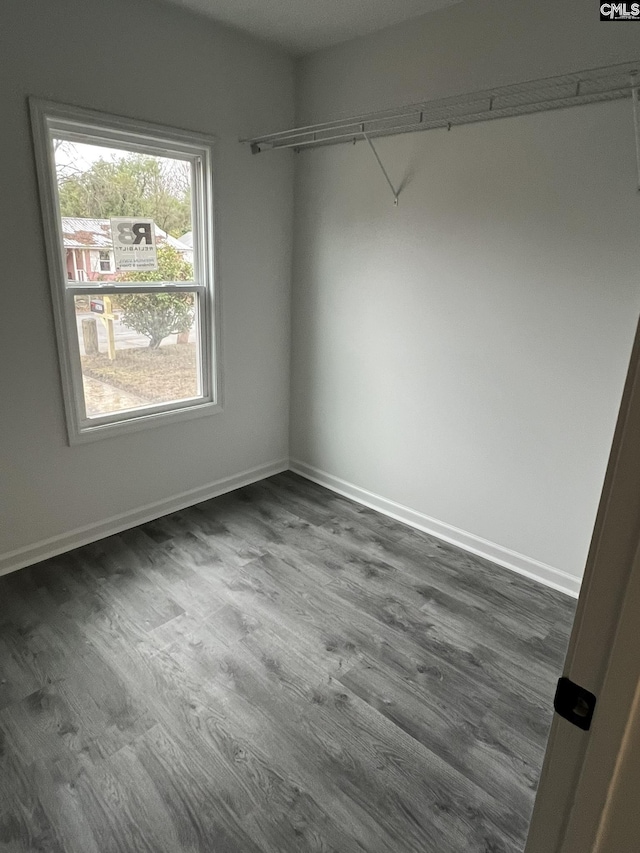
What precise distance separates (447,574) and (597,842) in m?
2.06

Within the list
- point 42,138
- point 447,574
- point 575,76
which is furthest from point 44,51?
point 447,574

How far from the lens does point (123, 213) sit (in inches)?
105

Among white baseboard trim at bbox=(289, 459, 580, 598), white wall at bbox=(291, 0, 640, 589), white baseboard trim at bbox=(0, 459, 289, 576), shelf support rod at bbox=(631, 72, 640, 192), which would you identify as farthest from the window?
shelf support rod at bbox=(631, 72, 640, 192)

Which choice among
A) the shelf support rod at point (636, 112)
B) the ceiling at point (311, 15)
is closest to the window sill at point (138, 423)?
the ceiling at point (311, 15)

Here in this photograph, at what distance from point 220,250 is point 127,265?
556 mm

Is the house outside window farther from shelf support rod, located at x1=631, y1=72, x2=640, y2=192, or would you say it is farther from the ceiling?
shelf support rod, located at x1=631, y1=72, x2=640, y2=192

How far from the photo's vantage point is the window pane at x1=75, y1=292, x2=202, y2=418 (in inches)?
107

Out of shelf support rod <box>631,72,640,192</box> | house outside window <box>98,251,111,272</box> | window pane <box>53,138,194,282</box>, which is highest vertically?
shelf support rod <box>631,72,640,192</box>

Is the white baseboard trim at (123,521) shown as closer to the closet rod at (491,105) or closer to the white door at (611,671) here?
the closet rod at (491,105)

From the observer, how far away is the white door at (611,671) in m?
0.59

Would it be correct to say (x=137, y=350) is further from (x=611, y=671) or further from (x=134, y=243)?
(x=611, y=671)

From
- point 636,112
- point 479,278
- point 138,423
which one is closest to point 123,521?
point 138,423

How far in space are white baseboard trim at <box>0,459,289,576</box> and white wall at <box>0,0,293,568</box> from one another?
0.02 metres

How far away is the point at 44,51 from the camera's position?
2.24 metres
